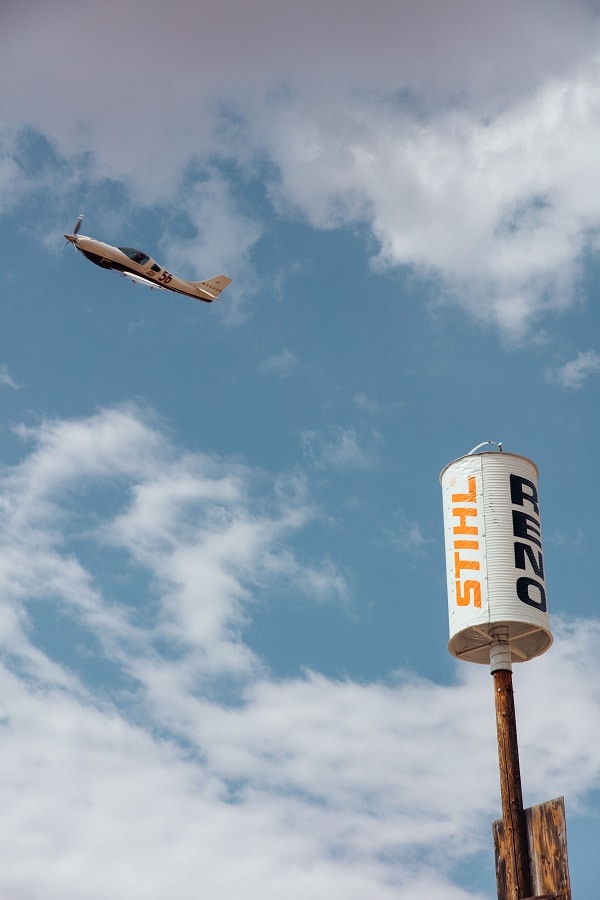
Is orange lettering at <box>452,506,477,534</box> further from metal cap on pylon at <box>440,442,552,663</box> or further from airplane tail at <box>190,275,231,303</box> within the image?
airplane tail at <box>190,275,231,303</box>

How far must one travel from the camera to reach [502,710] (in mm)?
17656

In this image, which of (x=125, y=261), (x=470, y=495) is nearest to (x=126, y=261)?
(x=125, y=261)

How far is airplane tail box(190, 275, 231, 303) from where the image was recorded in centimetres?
7525

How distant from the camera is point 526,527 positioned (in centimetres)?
1866

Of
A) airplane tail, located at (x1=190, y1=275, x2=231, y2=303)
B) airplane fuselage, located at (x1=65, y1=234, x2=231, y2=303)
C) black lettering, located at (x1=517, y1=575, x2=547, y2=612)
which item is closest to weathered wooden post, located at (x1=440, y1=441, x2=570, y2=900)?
black lettering, located at (x1=517, y1=575, x2=547, y2=612)

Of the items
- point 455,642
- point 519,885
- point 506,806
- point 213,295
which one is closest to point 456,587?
point 455,642

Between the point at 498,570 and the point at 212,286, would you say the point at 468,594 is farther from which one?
the point at 212,286

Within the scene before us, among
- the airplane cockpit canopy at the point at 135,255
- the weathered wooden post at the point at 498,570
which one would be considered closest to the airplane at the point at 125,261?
the airplane cockpit canopy at the point at 135,255

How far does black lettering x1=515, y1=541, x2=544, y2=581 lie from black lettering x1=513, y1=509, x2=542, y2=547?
0.58ft

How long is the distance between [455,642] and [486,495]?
240cm

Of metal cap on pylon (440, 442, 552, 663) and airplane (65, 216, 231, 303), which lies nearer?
metal cap on pylon (440, 442, 552, 663)

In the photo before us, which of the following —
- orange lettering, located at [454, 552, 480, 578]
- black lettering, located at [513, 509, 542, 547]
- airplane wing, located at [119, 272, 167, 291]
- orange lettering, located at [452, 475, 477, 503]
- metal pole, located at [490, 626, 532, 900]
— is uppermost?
airplane wing, located at [119, 272, 167, 291]

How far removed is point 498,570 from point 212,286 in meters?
61.3

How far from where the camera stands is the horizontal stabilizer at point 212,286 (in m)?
75.3
